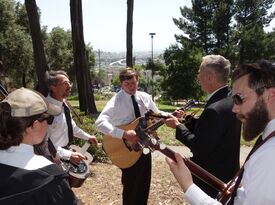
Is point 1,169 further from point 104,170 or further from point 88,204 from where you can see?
point 104,170

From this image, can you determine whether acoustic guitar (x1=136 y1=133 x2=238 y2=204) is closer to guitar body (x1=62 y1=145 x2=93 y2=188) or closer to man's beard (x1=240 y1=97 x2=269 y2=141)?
man's beard (x1=240 y1=97 x2=269 y2=141)

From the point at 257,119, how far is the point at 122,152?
3.18 metres

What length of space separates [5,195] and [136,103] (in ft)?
11.4

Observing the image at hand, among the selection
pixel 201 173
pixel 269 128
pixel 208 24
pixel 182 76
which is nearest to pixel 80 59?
pixel 201 173

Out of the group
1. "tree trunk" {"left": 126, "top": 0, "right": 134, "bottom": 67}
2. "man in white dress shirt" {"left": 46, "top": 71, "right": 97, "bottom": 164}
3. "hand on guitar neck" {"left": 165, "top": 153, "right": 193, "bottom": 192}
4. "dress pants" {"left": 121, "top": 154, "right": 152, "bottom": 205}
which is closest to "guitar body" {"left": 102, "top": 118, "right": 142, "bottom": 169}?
"dress pants" {"left": 121, "top": 154, "right": 152, "bottom": 205}

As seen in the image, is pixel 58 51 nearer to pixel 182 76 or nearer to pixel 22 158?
pixel 182 76

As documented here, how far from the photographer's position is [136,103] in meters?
5.39

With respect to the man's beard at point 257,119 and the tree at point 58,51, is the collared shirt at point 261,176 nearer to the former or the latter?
the man's beard at point 257,119

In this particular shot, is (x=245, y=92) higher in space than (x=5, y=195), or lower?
higher

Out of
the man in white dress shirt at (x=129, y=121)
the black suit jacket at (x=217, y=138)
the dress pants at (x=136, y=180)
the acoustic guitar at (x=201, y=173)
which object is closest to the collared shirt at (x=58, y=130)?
the man in white dress shirt at (x=129, y=121)

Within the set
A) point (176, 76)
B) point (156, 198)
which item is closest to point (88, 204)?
point (156, 198)

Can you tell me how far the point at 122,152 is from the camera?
526cm

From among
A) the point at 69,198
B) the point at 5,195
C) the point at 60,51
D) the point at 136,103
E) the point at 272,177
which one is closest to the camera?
the point at 272,177

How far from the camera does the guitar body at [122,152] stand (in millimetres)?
5156
